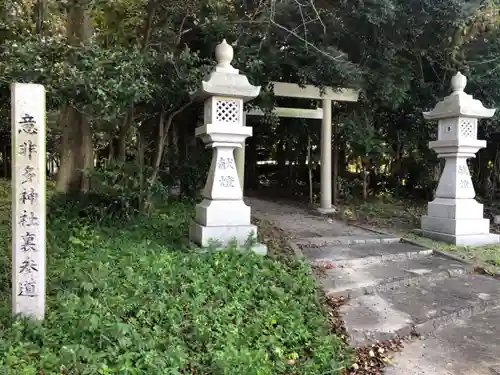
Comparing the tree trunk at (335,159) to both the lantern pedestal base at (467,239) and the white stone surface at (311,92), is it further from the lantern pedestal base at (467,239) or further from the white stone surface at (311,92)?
the lantern pedestal base at (467,239)

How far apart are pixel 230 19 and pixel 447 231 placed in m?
5.16

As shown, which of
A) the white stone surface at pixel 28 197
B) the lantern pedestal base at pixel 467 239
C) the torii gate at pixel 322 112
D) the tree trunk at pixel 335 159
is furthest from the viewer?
the tree trunk at pixel 335 159

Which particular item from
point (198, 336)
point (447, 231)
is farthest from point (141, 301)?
point (447, 231)

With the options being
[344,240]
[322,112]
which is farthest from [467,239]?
[322,112]

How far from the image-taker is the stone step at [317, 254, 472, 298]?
4.91m

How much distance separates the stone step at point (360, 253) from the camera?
5688mm

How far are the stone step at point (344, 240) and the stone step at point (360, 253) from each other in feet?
0.34

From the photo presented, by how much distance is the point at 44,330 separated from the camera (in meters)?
3.13

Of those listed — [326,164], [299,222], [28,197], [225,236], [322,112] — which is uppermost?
[322,112]

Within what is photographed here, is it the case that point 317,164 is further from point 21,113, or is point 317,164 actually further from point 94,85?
point 21,113

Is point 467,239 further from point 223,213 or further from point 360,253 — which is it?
point 223,213

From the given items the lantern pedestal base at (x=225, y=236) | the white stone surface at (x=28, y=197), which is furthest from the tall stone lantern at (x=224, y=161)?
the white stone surface at (x=28, y=197)

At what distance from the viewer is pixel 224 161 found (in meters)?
5.37

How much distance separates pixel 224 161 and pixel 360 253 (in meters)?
2.39
